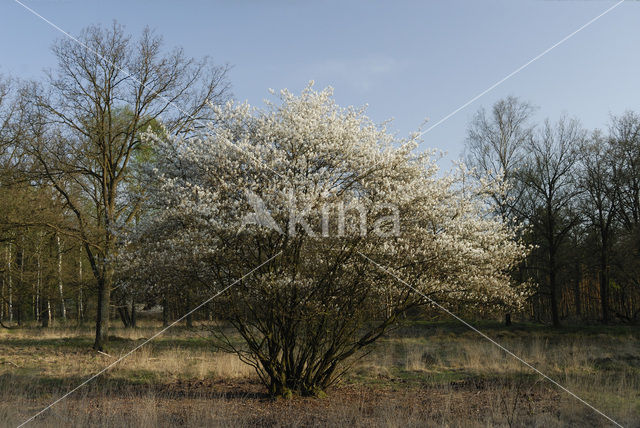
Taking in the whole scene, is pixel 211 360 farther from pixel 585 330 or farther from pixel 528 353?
pixel 585 330

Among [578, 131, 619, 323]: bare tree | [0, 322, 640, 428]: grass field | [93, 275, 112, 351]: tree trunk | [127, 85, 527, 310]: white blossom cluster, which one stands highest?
[578, 131, 619, 323]: bare tree

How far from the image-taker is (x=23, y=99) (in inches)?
719

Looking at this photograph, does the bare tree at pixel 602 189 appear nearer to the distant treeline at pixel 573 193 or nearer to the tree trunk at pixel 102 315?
the distant treeline at pixel 573 193

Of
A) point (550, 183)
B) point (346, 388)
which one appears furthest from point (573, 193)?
point (346, 388)

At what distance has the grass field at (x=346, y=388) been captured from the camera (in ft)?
24.7

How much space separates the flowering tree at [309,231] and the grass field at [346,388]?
1335 millimetres

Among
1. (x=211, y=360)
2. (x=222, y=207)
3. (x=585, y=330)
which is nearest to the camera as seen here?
(x=222, y=207)

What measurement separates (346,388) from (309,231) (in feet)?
13.9

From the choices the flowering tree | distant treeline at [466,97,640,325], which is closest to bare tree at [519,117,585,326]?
distant treeline at [466,97,640,325]

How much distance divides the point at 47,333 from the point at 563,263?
26.0 m

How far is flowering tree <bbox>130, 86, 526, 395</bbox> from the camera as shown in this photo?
307 inches

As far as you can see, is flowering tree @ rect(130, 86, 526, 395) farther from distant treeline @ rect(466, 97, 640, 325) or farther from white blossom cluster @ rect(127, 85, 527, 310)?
distant treeline @ rect(466, 97, 640, 325)

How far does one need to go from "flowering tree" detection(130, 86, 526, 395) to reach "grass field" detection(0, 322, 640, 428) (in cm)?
134

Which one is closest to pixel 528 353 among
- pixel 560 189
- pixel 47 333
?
pixel 560 189
